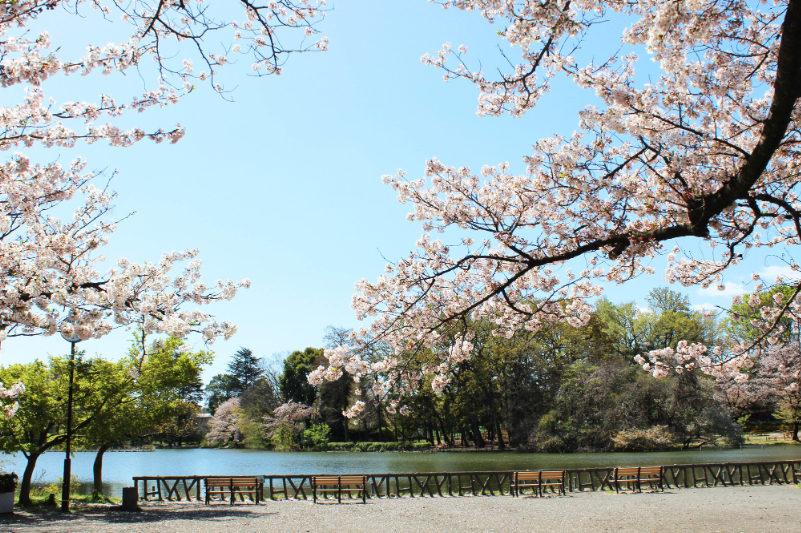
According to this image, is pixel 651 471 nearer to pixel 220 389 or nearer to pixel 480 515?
pixel 480 515

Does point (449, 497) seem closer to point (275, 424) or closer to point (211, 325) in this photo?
point (211, 325)

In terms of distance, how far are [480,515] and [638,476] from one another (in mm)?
6184

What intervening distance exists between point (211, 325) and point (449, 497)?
36.3ft

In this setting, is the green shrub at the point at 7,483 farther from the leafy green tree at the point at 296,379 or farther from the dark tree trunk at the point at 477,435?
the leafy green tree at the point at 296,379

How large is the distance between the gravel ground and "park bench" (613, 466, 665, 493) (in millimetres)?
699

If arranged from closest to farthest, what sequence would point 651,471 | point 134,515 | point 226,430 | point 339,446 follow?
point 134,515 → point 651,471 → point 339,446 → point 226,430

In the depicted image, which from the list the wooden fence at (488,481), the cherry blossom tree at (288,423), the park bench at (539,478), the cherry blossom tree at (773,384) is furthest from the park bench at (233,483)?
the cherry blossom tree at (288,423)

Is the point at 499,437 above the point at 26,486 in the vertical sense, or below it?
below

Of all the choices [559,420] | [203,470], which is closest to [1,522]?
[203,470]

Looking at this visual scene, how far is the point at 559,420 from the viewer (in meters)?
30.9

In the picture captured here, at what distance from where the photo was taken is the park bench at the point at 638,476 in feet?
49.0

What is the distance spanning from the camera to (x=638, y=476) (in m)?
14.9

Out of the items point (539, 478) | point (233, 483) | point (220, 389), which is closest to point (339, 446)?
point (233, 483)

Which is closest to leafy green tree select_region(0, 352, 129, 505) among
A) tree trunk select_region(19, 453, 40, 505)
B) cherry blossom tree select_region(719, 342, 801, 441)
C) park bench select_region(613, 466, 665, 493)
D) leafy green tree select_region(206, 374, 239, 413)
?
tree trunk select_region(19, 453, 40, 505)
